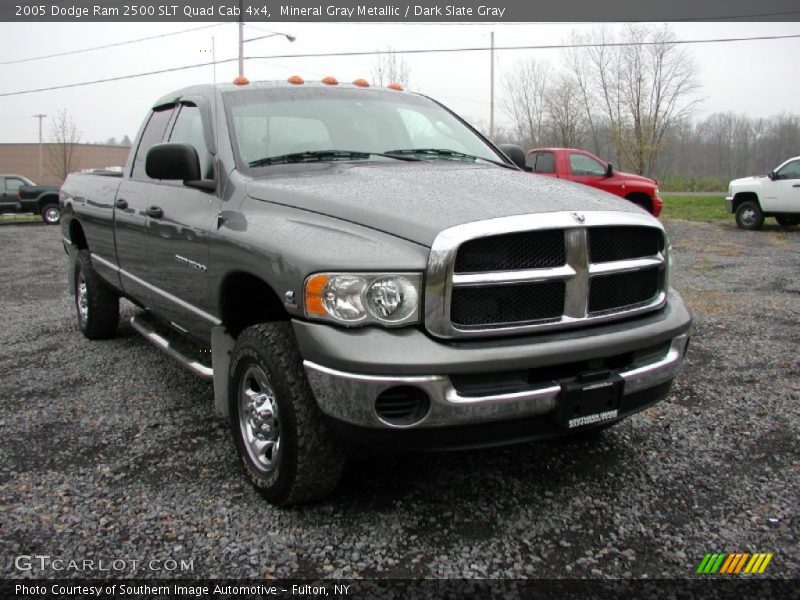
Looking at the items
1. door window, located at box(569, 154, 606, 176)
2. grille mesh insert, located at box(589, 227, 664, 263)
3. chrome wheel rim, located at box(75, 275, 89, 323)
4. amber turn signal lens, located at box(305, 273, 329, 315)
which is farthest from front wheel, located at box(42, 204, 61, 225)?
grille mesh insert, located at box(589, 227, 664, 263)

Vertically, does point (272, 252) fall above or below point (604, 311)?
above

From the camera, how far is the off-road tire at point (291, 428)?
2615mm

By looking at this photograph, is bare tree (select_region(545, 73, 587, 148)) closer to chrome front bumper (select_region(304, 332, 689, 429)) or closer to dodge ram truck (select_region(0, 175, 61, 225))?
dodge ram truck (select_region(0, 175, 61, 225))

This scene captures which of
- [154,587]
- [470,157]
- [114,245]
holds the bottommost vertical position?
[154,587]

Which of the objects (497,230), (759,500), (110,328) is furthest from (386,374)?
(110,328)

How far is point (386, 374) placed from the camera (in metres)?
2.35

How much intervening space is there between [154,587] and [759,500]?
2527 millimetres

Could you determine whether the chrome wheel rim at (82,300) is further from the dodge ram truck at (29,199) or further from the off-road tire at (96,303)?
the dodge ram truck at (29,199)

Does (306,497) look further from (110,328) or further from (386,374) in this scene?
(110,328)

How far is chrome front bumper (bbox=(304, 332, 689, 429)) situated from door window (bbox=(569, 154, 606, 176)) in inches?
531

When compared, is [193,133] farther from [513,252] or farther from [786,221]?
[786,221]

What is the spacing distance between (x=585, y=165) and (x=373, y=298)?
1419 centimetres

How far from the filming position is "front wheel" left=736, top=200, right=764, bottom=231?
16.1 m

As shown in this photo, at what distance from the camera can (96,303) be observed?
5.73 m
